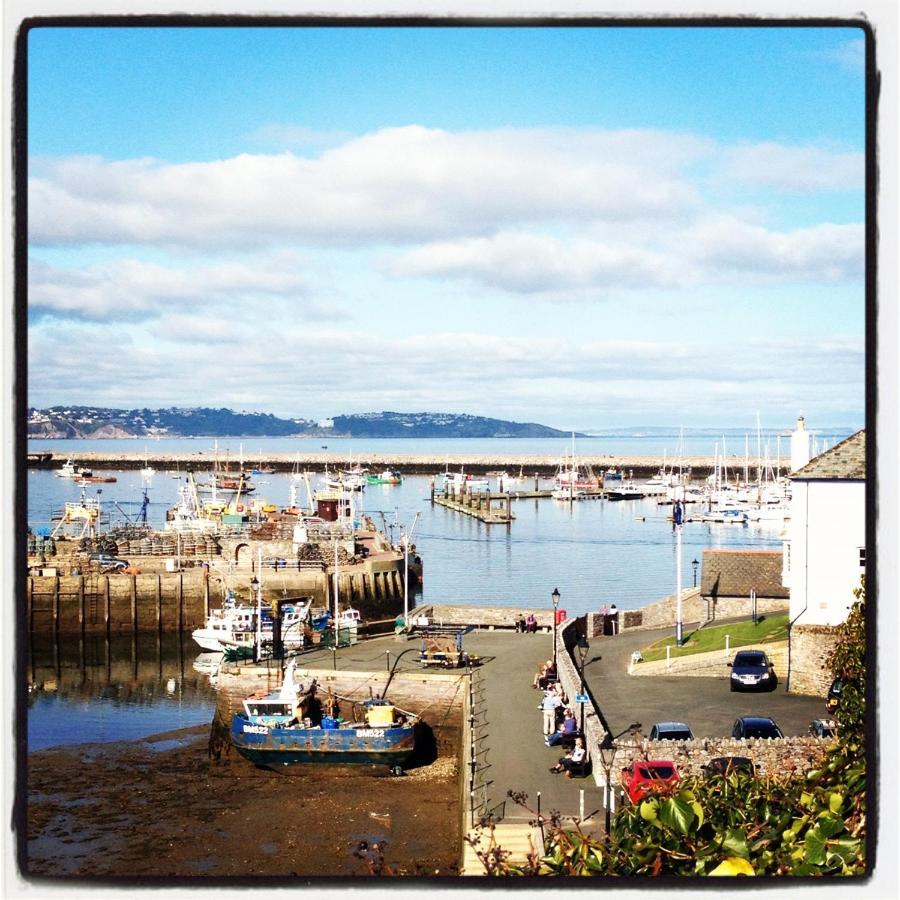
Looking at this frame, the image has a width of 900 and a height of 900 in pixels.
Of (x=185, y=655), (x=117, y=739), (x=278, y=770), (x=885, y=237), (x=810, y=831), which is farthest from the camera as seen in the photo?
(x=185, y=655)

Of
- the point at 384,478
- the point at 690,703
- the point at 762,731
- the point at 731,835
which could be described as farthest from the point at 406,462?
the point at 731,835

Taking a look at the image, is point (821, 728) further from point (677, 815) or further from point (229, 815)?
point (677, 815)

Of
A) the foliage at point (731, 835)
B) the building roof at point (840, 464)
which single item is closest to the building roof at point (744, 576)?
the building roof at point (840, 464)

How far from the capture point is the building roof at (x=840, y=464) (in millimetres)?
22953

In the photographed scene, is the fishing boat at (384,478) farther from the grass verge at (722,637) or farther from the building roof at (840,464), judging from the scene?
the building roof at (840,464)

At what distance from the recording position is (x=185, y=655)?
46.9m

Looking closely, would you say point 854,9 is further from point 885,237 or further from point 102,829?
point 102,829

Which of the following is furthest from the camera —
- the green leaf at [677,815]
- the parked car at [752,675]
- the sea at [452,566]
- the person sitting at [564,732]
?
the sea at [452,566]

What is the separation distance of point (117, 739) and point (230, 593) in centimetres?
1652

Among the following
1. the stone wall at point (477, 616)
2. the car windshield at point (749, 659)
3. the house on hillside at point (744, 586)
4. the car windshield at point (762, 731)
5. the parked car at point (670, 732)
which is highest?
the house on hillside at point (744, 586)

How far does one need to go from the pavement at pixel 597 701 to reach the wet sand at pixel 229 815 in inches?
67.5

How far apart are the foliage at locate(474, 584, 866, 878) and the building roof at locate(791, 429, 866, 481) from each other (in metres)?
17.6

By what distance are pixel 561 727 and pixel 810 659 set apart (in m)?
5.36

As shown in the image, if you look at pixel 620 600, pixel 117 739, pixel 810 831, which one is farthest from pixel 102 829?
pixel 620 600
